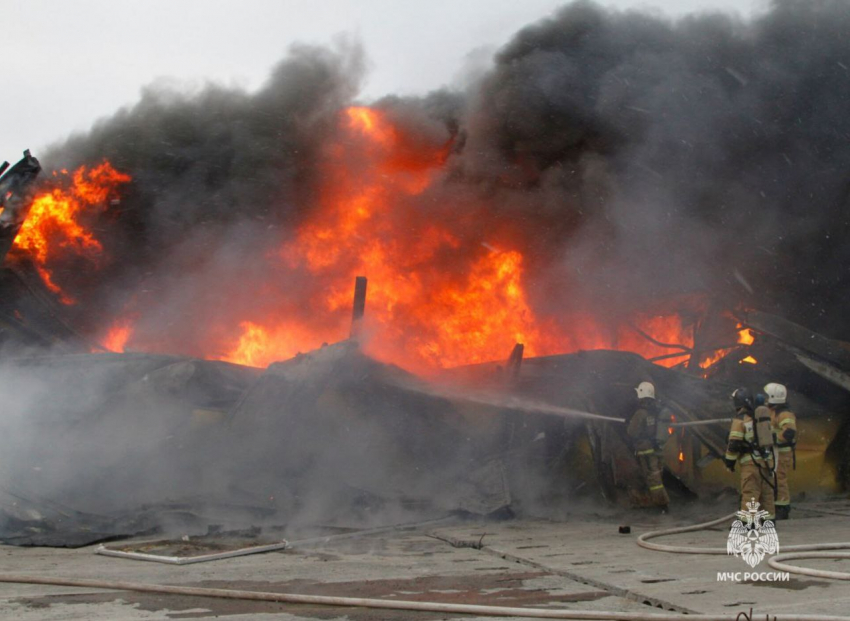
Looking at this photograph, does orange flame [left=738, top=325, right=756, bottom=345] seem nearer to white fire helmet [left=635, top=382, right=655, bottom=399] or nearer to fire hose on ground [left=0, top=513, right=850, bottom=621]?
white fire helmet [left=635, top=382, right=655, bottom=399]

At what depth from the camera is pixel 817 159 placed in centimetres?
1446

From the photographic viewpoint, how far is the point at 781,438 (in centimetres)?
893

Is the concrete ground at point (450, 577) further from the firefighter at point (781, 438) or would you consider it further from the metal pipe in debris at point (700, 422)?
the metal pipe in debris at point (700, 422)

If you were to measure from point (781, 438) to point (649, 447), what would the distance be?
4.67ft

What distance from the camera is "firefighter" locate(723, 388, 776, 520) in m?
8.03

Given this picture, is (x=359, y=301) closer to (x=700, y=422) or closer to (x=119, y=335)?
(x=700, y=422)

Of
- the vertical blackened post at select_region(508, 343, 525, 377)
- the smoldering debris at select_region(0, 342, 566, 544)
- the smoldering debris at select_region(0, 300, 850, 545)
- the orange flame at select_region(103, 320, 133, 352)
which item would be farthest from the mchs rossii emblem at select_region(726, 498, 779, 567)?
the orange flame at select_region(103, 320, 133, 352)

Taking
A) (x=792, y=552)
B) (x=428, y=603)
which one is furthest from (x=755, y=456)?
(x=428, y=603)

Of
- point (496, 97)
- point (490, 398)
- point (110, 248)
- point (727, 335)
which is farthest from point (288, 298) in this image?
point (727, 335)

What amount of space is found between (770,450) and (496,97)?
9.36 metres

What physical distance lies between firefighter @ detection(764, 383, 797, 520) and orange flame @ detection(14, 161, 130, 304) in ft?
37.3

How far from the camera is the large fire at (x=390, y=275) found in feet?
48.1

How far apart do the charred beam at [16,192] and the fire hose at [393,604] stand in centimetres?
522

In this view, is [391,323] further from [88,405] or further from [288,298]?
[88,405]
